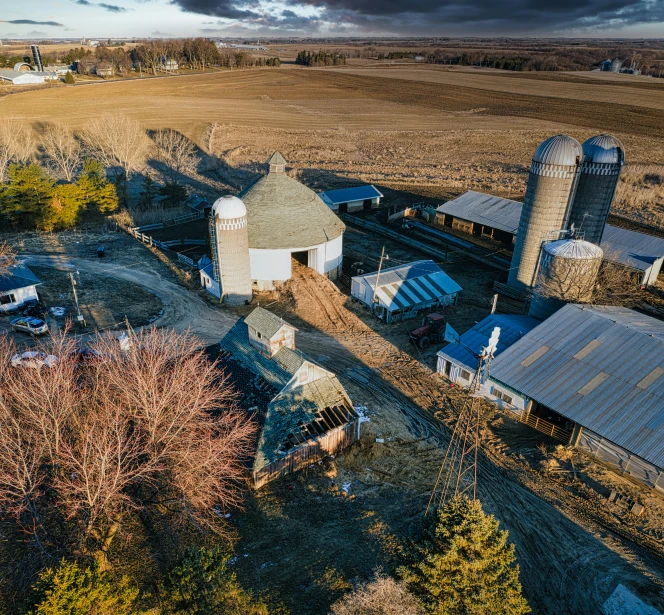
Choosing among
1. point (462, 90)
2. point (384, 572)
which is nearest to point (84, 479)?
point (384, 572)

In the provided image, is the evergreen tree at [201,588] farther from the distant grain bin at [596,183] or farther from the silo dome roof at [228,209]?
the distant grain bin at [596,183]

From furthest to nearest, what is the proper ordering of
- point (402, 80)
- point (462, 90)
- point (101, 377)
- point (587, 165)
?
1. point (402, 80)
2. point (462, 90)
3. point (587, 165)
4. point (101, 377)

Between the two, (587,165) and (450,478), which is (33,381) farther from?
(587,165)

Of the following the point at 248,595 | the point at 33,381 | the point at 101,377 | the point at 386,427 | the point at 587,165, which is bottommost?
the point at 386,427

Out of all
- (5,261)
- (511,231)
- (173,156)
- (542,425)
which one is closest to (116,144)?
(173,156)

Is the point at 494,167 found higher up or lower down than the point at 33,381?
lower down

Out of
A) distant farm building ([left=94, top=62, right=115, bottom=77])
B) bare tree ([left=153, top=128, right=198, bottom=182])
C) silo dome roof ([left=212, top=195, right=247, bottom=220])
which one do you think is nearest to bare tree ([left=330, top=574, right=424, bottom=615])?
silo dome roof ([left=212, top=195, right=247, bottom=220])
